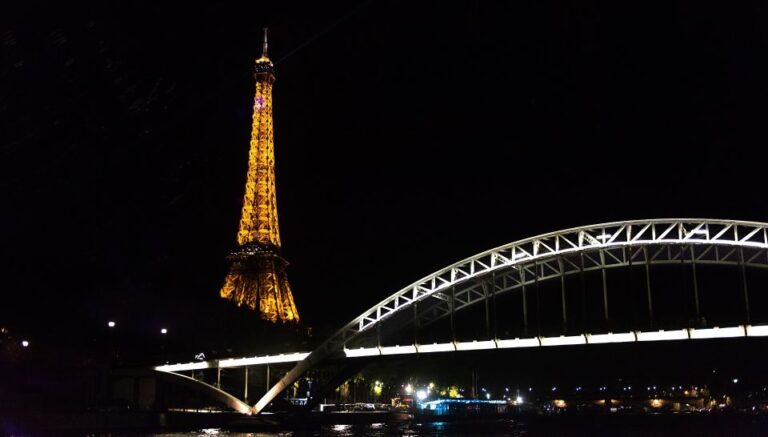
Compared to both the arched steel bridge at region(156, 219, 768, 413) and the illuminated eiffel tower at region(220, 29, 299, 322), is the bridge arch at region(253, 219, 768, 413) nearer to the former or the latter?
the arched steel bridge at region(156, 219, 768, 413)

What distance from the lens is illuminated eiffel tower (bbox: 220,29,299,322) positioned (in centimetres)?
8588

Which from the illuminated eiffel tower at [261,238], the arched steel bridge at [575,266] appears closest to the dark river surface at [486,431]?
the arched steel bridge at [575,266]

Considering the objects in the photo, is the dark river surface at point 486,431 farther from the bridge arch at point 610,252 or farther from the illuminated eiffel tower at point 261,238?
the illuminated eiffel tower at point 261,238

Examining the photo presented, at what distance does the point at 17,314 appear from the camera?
54.3 m

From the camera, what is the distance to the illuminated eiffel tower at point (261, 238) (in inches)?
3381

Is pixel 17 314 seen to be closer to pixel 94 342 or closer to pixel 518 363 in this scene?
pixel 94 342

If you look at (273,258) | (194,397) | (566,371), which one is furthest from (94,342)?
(566,371)

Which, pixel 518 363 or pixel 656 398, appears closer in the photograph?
pixel 518 363

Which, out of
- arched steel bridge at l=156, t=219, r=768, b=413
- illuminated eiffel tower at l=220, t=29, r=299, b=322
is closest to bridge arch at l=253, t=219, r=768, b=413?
arched steel bridge at l=156, t=219, r=768, b=413

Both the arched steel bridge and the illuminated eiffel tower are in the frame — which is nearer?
the arched steel bridge

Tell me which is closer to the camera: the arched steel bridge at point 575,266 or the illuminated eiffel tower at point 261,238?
the arched steel bridge at point 575,266

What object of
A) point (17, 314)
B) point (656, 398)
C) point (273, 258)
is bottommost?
point (656, 398)

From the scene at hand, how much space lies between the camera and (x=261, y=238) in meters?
90.8

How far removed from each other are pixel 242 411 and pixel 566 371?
75655 millimetres
